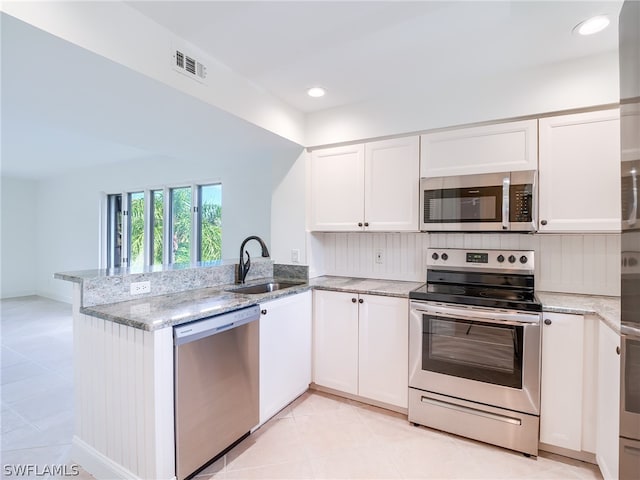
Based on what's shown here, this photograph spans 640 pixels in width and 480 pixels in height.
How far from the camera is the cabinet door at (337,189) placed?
112 inches

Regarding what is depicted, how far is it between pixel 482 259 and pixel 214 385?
2080 millimetres

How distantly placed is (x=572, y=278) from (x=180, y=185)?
15.1ft

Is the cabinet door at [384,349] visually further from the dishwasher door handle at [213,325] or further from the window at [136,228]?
the window at [136,228]

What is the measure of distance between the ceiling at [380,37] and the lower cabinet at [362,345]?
162cm

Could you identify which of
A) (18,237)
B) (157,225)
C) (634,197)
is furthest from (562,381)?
(18,237)

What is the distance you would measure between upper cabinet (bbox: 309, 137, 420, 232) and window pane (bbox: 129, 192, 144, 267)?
3.64 meters

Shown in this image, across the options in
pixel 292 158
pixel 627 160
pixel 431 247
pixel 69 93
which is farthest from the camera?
pixel 292 158

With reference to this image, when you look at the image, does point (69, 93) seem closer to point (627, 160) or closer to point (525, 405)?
point (627, 160)

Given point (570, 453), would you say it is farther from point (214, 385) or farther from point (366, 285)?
point (214, 385)

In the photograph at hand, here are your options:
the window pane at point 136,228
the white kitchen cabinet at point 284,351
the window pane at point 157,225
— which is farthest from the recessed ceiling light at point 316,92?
the window pane at point 136,228

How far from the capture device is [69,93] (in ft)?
6.11

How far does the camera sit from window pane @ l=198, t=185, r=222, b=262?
4.46m

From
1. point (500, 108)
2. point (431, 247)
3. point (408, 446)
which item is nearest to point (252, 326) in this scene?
point (408, 446)

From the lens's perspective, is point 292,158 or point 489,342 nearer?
point 489,342
